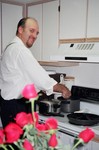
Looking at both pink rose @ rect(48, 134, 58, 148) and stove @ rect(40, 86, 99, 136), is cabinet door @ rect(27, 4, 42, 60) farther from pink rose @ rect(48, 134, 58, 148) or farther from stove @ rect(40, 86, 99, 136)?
pink rose @ rect(48, 134, 58, 148)

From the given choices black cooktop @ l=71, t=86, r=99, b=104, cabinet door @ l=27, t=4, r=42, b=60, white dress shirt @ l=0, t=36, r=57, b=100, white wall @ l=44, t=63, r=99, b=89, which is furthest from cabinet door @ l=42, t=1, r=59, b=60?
white dress shirt @ l=0, t=36, r=57, b=100

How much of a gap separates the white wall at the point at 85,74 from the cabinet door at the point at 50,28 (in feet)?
1.18

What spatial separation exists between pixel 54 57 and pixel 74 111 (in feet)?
2.11

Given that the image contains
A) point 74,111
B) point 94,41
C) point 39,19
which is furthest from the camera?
point 39,19

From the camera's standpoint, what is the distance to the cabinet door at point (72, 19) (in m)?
2.42

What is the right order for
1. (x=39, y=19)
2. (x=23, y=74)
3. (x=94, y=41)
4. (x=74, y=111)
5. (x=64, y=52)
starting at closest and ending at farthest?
(x=23, y=74) < (x=94, y=41) < (x=64, y=52) < (x=74, y=111) < (x=39, y=19)

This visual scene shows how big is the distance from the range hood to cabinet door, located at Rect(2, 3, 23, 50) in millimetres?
731

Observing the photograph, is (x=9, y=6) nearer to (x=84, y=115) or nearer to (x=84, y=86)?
(x=84, y=86)

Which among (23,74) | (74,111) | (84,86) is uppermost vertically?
(23,74)

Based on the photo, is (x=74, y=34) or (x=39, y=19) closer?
(x=74, y=34)

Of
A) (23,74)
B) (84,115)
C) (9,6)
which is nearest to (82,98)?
(84,115)

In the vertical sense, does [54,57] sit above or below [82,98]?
above

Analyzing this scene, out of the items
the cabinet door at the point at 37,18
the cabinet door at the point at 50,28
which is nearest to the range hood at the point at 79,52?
the cabinet door at the point at 50,28

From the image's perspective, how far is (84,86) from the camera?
2.83m
